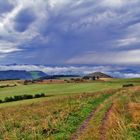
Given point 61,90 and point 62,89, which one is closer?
point 61,90

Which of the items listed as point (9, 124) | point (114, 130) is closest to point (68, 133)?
point (114, 130)

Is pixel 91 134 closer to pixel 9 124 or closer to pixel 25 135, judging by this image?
pixel 25 135

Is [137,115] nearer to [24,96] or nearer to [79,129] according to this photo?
[79,129]

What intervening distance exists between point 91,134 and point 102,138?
1.73 meters

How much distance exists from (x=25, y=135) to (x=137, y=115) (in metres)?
10.5

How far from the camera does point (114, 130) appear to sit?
2439 centimetres

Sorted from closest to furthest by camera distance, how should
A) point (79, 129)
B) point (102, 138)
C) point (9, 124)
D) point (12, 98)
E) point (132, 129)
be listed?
point (102, 138) → point (132, 129) → point (79, 129) → point (9, 124) → point (12, 98)

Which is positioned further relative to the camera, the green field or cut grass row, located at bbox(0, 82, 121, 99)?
the green field

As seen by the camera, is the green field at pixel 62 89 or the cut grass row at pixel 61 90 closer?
the cut grass row at pixel 61 90

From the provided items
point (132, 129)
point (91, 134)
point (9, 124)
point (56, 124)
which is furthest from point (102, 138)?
point (9, 124)

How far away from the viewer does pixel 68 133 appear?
2625cm

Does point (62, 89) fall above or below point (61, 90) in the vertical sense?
above

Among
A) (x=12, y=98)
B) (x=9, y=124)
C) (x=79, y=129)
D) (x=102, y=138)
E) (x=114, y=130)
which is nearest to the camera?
(x=102, y=138)

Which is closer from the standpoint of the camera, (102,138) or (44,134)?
(102,138)
